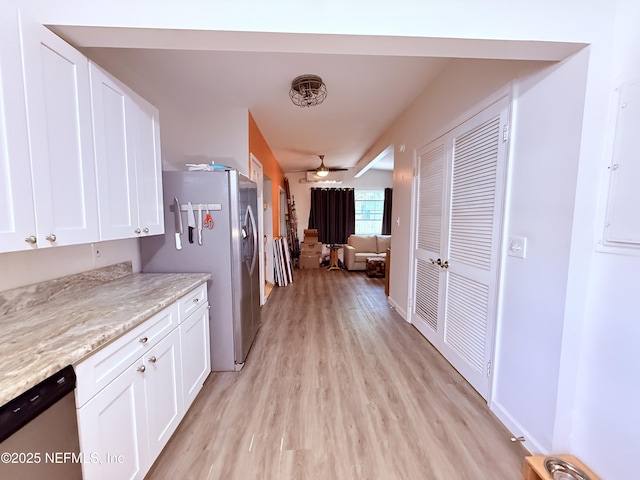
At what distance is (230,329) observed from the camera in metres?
2.15

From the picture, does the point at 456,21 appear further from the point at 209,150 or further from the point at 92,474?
the point at 209,150

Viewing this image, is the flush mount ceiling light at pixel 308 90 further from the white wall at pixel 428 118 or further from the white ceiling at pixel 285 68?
the white wall at pixel 428 118

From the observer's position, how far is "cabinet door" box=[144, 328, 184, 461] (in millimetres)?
1246

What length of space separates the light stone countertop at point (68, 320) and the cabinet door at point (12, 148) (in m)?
0.34

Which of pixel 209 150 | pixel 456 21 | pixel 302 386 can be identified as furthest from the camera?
pixel 209 150

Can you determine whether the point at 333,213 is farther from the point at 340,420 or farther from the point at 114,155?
the point at 114,155

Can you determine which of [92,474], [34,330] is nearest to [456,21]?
[34,330]

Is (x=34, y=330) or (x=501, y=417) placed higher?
(x=34, y=330)

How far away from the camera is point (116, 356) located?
1.03 m

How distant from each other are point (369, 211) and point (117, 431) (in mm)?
6977

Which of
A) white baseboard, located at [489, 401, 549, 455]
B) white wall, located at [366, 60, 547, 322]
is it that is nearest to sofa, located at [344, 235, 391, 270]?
white wall, located at [366, 60, 547, 322]

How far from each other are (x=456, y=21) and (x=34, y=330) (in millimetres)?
2177

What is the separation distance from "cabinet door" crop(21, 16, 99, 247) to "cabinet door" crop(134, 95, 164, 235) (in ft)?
1.15

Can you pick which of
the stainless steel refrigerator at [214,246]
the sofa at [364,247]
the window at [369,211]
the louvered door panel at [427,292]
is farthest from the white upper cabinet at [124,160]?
the window at [369,211]
